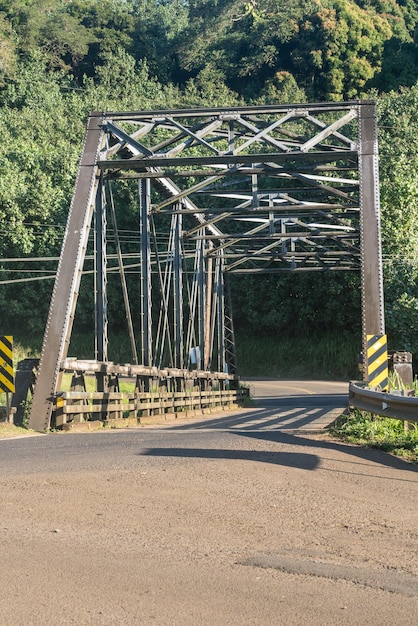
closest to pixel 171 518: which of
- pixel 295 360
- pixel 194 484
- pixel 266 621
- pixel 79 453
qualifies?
pixel 194 484

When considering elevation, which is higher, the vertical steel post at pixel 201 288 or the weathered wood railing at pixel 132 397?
the vertical steel post at pixel 201 288

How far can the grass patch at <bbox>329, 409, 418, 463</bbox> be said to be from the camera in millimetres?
10805

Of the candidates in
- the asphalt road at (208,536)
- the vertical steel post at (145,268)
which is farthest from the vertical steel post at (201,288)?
the asphalt road at (208,536)

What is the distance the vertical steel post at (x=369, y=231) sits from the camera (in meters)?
15.2

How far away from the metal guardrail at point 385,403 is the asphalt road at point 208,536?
25.2 inches

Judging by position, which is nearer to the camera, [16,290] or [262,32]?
[16,290]

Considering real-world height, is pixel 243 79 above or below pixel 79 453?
above

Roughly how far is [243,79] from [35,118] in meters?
24.4

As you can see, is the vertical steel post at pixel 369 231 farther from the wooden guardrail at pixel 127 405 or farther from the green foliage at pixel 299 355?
the green foliage at pixel 299 355

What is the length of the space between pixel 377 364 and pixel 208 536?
27.1 feet

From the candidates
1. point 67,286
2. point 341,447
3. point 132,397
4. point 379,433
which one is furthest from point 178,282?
point 341,447

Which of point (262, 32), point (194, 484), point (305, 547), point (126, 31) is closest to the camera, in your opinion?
point (305, 547)

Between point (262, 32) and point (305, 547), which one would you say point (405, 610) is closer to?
point (305, 547)

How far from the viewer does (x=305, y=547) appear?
6.22 meters
